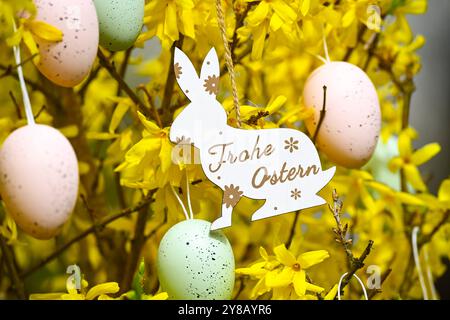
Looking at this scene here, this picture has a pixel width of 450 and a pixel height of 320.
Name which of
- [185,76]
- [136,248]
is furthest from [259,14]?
[136,248]

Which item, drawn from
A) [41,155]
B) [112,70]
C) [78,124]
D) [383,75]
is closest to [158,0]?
[112,70]

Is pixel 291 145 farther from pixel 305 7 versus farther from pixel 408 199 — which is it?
pixel 408 199

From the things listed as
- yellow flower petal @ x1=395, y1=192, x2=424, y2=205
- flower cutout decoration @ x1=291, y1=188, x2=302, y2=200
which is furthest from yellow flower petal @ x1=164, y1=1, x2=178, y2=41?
yellow flower petal @ x1=395, y1=192, x2=424, y2=205

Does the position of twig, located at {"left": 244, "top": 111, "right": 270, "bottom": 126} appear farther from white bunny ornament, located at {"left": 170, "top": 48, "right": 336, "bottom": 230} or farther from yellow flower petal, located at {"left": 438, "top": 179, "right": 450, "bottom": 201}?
yellow flower petal, located at {"left": 438, "top": 179, "right": 450, "bottom": 201}

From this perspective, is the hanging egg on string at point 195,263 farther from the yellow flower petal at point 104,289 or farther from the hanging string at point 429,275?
the hanging string at point 429,275

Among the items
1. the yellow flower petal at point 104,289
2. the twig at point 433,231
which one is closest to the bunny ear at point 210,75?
the yellow flower petal at point 104,289

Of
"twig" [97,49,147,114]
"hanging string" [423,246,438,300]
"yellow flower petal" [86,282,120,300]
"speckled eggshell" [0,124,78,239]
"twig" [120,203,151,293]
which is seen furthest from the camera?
"hanging string" [423,246,438,300]
